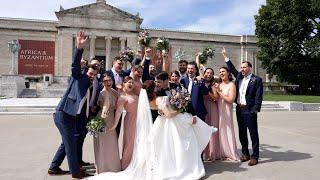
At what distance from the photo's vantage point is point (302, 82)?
1571 inches

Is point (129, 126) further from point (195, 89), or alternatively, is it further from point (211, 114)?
point (211, 114)

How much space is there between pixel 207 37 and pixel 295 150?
4847 cm

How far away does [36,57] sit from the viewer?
1837 inches

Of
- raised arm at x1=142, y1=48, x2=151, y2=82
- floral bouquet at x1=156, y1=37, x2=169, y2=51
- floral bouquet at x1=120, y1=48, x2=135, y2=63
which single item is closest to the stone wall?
floral bouquet at x1=156, y1=37, x2=169, y2=51

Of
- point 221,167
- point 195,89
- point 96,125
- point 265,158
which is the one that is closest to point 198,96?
point 195,89

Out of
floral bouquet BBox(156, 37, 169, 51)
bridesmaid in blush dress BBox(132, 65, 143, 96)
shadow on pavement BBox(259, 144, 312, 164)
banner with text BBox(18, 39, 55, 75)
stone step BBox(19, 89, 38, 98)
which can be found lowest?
shadow on pavement BBox(259, 144, 312, 164)

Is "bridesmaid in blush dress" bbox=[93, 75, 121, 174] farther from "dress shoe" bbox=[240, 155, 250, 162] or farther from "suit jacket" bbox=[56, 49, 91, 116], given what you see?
"dress shoe" bbox=[240, 155, 250, 162]

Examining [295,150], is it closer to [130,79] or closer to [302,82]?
[130,79]

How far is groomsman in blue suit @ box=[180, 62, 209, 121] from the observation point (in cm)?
702

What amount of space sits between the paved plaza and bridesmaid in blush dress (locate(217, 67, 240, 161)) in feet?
1.13

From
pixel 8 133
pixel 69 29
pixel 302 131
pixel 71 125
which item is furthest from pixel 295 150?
pixel 69 29

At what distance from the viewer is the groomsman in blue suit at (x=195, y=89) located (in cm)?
702

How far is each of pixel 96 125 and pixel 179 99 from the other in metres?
1.39

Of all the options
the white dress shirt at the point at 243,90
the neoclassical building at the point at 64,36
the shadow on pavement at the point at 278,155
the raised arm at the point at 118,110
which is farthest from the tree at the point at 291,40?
the raised arm at the point at 118,110
